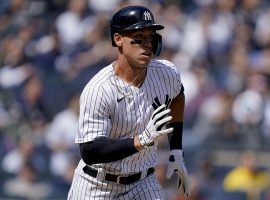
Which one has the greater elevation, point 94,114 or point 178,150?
point 94,114

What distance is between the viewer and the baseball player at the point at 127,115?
447cm

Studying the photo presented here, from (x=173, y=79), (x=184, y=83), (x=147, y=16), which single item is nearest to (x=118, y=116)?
(x=173, y=79)

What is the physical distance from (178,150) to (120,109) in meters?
0.68

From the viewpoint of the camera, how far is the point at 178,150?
513cm

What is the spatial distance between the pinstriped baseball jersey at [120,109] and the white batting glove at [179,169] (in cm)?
21

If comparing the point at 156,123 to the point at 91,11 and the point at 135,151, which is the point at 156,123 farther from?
the point at 91,11

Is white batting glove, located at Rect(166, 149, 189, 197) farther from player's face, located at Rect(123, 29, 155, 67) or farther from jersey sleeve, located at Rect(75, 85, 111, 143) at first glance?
player's face, located at Rect(123, 29, 155, 67)

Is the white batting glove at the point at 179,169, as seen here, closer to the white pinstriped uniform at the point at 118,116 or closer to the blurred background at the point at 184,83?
the white pinstriped uniform at the point at 118,116

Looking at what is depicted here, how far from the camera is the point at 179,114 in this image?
203 inches

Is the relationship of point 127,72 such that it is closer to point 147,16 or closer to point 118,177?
point 147,16

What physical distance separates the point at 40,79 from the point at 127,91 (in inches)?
240

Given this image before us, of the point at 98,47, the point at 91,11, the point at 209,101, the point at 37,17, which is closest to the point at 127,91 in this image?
the point at 209,101

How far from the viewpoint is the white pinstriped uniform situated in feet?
14.9

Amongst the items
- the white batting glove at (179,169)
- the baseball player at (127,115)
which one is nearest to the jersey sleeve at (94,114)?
the baseball player at (127,115)
